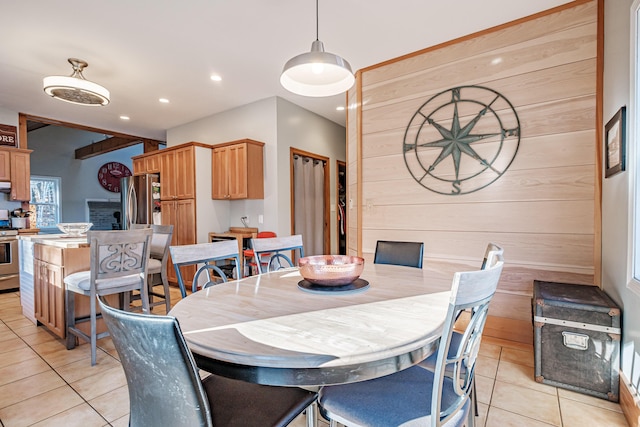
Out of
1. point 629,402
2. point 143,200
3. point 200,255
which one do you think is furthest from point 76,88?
point 629,402

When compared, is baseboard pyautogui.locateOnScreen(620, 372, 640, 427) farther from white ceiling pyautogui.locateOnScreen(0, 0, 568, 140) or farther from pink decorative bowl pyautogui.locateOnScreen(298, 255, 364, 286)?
white ceiling pyautogui.locateOnScreen(0, 0, 568, 140)

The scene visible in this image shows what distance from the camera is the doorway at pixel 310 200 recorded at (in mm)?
4863

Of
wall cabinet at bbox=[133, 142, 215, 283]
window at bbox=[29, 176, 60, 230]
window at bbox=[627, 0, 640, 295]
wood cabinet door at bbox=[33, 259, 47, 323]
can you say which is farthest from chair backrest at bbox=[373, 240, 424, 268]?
window at bbox=[29, 176, 60, 230]

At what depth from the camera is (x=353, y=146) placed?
3.63 m

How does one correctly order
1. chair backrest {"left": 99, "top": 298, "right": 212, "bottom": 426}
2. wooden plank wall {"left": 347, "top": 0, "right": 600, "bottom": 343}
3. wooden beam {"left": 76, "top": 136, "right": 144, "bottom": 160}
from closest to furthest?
chair backrest {"left": 99, "top": 298, "right": 212, "bottom": 426}
wooden plank wall {"left": 347, "top": 0, "right": 600, "bottom": 343}
wooden beam {"left": 76, "top": 136, "right": 144, "bottom": 160}

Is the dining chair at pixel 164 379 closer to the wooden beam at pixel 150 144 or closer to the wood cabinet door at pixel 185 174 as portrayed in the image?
the wood cabinet door at pixel 185 174

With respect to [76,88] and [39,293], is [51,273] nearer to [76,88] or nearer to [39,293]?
[39,293]

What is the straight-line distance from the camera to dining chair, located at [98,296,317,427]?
710mm

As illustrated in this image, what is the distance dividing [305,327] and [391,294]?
21.1 inches

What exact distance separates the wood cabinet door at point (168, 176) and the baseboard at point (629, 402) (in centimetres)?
510

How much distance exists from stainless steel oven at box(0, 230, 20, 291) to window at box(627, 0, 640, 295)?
661 centimetres

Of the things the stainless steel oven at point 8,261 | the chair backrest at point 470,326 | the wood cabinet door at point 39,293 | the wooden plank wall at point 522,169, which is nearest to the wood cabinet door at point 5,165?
the stainless steel oven at point 8,261

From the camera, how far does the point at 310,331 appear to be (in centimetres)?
100

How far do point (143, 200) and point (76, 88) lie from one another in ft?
7.61
